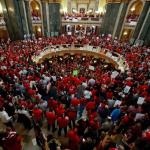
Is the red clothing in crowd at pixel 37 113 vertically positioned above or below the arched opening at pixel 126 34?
above

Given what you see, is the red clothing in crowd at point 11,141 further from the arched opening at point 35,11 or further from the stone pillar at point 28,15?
the arched opening at point 35,11

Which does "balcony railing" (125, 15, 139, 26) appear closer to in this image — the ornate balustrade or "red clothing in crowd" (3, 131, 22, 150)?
the ornate balustrade

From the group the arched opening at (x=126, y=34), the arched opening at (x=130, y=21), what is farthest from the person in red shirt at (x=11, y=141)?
the arched opening at (x=126, y=34)

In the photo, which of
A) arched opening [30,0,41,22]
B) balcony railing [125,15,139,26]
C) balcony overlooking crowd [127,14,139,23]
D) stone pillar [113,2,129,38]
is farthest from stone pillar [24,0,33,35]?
balcony overlooking crowd [127,14,139,23]

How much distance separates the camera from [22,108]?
9312 mm

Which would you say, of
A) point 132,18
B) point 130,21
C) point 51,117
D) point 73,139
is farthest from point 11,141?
point 132,18

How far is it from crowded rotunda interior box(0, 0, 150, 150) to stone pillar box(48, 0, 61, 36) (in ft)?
0.45

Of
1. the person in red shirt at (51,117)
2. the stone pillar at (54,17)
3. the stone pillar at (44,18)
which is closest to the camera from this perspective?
the person in red shirt at (51,117)

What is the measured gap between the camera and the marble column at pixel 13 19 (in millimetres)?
22984

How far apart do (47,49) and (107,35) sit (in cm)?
1047

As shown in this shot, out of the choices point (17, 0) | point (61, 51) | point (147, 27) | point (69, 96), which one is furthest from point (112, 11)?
point (69, 96)

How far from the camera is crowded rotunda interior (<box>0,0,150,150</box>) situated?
26.8 ft

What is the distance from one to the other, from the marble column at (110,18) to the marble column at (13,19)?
39.0ft

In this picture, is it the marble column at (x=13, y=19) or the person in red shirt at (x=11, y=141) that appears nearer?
the person in red shirt at (x=11, y=141)
